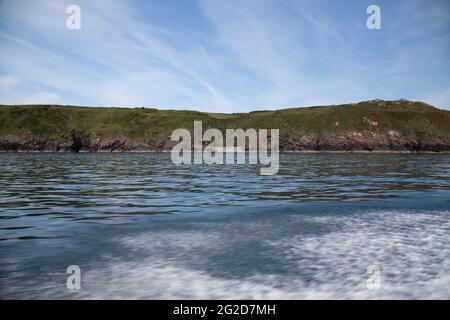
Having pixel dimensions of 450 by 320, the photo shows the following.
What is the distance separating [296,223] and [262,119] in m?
183

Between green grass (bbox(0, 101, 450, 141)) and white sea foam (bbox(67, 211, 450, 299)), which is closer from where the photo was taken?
white sea foam (bbox(67, 211, 450, 299))

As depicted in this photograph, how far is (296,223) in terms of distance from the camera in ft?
48.0

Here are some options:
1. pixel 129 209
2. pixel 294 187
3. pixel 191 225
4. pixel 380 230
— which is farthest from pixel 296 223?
pixel 294 187

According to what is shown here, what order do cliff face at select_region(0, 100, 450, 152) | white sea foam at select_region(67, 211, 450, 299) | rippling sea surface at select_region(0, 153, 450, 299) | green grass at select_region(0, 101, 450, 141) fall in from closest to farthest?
white sea foam at select_region(67, 211, 450, 299) < rippling sea surface at select_region(0, 153, 450, 299) < cliff face at select_region(0, 100, 450, 152) < green grass at select_region(0, 101, 450, 141)

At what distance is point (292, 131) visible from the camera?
17262 cm

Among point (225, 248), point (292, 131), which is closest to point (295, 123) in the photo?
point (292, 131)

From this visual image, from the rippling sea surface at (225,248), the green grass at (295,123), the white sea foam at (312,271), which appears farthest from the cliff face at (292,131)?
the white sea foam at (312,271)

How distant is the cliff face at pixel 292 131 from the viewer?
509ft

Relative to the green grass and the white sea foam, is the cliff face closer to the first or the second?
the green grass

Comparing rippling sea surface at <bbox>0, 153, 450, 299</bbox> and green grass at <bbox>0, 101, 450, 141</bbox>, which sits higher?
green grass at <bbox>0, 101, 450, 141</bbox>

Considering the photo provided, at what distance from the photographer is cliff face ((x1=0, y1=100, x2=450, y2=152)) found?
509ft

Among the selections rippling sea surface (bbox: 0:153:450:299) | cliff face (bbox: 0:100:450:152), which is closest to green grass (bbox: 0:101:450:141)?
cliff face (bbox: 0:100:450:152)
